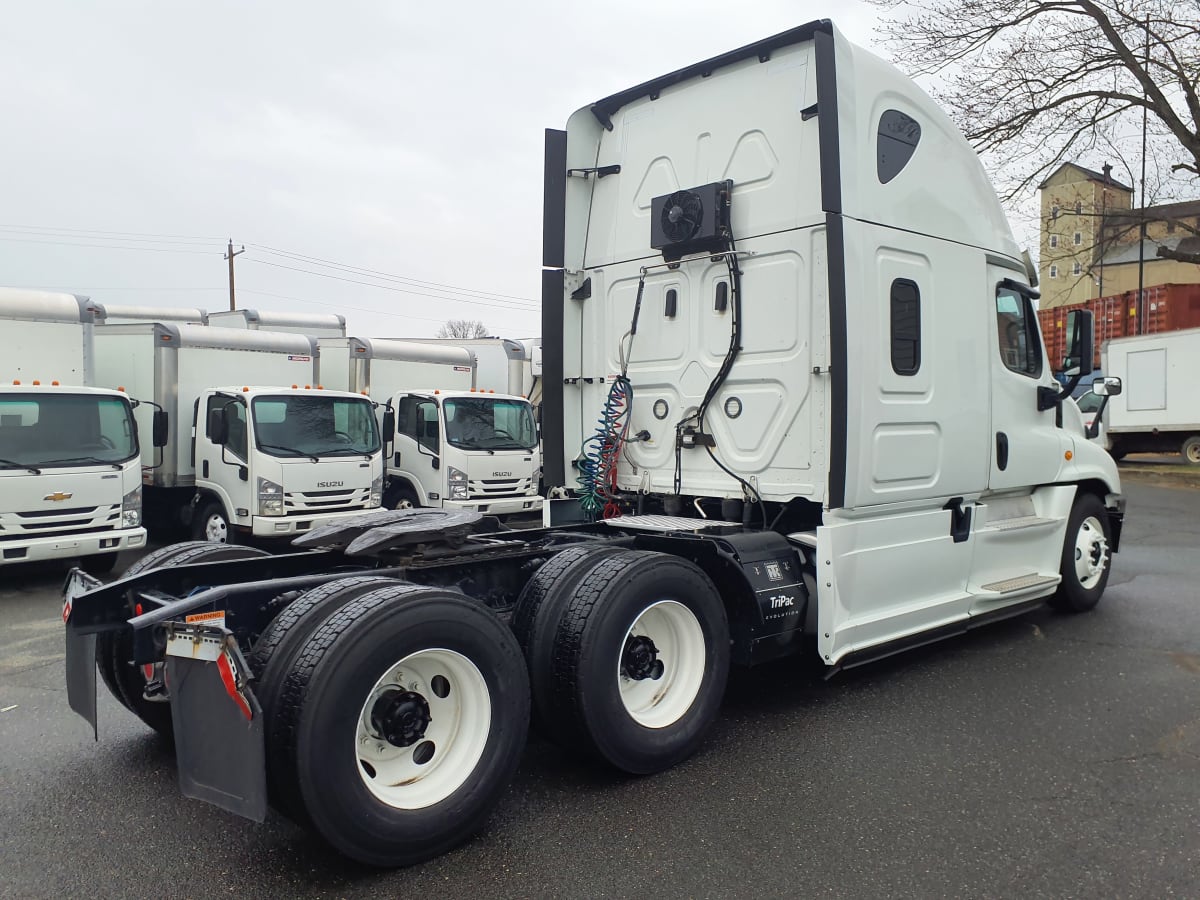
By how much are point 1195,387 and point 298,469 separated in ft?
62.8

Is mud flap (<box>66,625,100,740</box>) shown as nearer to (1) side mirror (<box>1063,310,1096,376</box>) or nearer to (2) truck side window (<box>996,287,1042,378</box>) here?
(2) truck side window (<box>996,287,1042,378</box>)

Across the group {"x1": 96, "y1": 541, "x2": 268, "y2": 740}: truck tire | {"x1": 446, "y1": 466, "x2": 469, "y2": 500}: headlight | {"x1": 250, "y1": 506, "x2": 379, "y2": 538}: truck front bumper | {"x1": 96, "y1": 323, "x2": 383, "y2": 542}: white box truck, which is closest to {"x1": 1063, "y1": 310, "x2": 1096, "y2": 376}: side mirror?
{"x1": 96, "y1": 541, "x2": 268, "y2": 740}: truck tire

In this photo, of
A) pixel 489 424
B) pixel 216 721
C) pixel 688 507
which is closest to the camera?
pixel 216 721

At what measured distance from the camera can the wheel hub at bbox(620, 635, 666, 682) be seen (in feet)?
13.6

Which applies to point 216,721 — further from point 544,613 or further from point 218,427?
point 218,427

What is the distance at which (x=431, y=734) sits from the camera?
345cm

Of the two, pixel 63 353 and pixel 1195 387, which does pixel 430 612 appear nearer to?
pixel 63 353

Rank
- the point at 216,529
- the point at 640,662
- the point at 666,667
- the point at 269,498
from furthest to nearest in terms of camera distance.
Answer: the point at 216,529
the point at 269,498
the point at 666,667
the point at 640,662

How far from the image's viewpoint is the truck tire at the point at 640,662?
382 cm

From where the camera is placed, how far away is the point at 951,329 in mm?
5492

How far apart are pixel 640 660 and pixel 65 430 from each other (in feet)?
25.1

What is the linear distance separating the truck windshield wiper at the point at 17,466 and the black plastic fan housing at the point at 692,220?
6.69 metres

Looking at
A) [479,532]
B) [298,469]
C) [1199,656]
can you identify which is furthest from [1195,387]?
[479,532]

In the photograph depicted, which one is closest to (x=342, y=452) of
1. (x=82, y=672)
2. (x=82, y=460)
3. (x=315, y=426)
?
(x=315, y=426)
